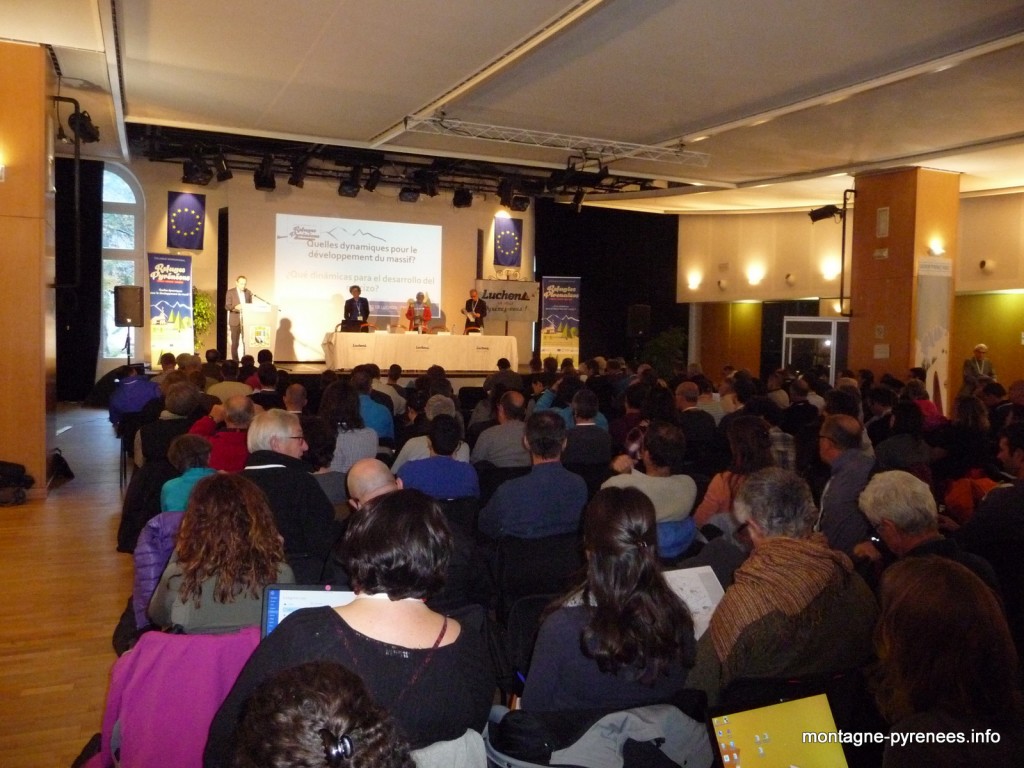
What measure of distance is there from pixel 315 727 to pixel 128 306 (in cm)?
1228

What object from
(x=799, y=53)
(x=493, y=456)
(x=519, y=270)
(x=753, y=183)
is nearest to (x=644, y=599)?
(x=493, y=456)

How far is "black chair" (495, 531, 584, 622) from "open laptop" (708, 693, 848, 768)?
1736 mm

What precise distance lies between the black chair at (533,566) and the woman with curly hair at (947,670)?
1889 mm

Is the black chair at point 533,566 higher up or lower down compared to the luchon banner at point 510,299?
lower down

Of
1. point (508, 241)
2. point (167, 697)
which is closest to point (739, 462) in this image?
point (167, 697)

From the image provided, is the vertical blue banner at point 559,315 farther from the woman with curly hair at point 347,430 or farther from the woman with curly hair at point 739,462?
the woman with curly hair at point 739,462

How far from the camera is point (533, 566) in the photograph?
11.4 ft

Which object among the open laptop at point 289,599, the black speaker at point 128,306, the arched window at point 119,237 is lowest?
the open laptop at point 289,599

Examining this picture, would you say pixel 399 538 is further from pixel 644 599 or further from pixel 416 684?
pixel 644 599

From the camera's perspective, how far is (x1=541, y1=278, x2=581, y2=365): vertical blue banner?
1714 cm

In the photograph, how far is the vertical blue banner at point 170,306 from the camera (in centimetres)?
1438

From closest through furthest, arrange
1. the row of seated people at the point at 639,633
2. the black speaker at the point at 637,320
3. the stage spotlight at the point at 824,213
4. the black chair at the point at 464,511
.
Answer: the row of seated people at the point at 639,633 → the black chair at the point at 464,511 → the stage spotlight at the point at 824,213 → the black speaker at the point at 637,320

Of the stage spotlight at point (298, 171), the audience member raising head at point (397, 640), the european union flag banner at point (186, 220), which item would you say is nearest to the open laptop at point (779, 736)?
the audience member raising head at point (397, 640)

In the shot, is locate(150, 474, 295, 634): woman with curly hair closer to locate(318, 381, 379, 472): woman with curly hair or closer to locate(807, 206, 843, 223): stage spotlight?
locate(318, 381, 379, 472): woman with curly hair
